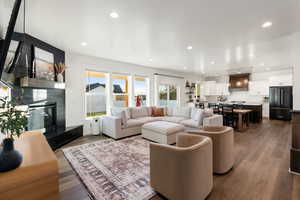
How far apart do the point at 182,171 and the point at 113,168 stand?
1462 mm

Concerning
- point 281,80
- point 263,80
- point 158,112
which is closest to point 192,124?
point 158,112

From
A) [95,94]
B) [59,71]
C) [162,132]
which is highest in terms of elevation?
[59,71]

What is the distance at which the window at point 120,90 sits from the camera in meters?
5.33

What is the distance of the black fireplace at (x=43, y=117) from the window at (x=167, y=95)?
4627mm

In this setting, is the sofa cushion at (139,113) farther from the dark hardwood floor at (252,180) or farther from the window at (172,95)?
the window at (172,95)

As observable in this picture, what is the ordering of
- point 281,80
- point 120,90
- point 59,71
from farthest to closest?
point 281,80
point 120,90
point 59,71

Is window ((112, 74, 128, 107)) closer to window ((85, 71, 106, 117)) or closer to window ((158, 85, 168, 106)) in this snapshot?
window ((85, 71, 106, 117))

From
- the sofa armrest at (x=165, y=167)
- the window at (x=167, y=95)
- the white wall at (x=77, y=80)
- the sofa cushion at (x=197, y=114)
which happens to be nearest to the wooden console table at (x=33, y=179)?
the sofa armrest at (x=165, y=167)

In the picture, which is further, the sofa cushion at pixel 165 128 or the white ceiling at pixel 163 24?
the sofa cushion at pixel 165 128

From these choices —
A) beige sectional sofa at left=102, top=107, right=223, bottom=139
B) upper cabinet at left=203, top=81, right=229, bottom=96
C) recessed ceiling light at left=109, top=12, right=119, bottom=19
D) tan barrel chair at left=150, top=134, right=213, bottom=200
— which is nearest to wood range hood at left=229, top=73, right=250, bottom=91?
upper cabinet at left=203, top=81, right=229, bottom=96

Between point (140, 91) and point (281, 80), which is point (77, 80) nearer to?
point (140, 91)

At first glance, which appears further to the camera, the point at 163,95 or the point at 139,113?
the point at 163,95

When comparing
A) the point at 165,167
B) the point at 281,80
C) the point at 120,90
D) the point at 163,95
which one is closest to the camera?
the point at 165,167

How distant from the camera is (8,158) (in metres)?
1.24
